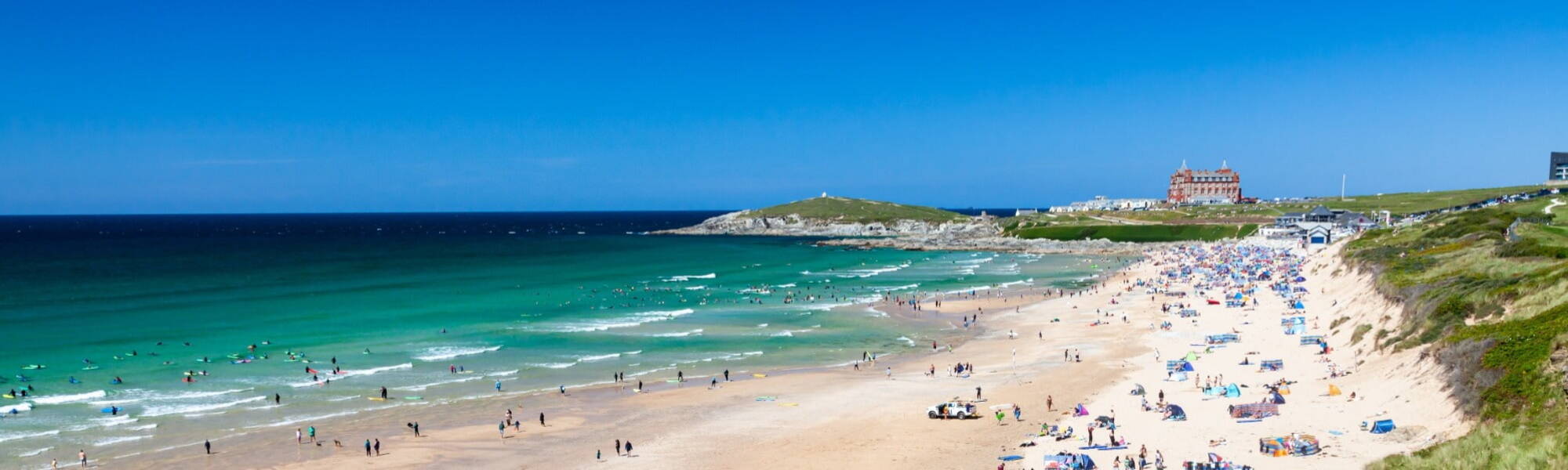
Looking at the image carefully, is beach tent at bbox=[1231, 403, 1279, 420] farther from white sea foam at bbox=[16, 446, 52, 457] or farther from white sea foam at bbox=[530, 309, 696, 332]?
white sea foam at bbox=[16, 446, 52, 457]

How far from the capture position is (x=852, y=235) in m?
173

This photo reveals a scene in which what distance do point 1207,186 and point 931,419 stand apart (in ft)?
611

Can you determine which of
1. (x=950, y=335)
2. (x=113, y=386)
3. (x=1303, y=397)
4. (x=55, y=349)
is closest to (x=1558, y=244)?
(x=1303, y=397)

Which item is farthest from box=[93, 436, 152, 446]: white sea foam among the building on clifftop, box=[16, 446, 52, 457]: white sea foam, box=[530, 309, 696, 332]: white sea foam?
the building on clifftop

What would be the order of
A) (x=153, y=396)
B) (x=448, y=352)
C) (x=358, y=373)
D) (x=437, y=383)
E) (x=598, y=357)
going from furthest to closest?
(x=448, y=352)
(x=598, y=357)
(x=358, y=373)
(x=437, y=383)
(x=153, y=396)

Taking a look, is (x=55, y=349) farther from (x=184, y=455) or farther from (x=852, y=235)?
(x=852, y=235)

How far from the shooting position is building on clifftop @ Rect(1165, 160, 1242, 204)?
621ft

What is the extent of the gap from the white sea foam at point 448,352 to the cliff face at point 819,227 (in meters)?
124

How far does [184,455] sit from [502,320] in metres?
29.4

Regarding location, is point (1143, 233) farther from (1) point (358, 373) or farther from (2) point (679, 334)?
(1) point (358, 373)

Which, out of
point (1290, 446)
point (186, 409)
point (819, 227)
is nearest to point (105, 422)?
point (186, 409)

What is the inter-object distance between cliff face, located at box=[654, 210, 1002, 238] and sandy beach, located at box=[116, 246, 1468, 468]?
12381 centimetres

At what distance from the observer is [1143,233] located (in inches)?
5017

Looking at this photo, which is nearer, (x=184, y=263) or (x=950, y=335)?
(x=950, y=335)
